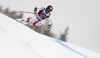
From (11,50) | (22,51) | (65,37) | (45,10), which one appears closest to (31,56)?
(22,51)

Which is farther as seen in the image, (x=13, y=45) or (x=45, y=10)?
(x=45, y=10)

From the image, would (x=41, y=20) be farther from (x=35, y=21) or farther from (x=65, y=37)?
(x=65, y=37)

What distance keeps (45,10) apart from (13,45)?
3.76 metres

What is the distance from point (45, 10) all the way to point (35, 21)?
70 cm

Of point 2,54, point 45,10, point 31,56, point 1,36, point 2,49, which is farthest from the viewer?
point 45,10

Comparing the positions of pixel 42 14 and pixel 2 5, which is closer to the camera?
pixel 42 14

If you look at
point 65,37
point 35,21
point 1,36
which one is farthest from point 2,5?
point 1,36

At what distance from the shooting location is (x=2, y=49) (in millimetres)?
2066

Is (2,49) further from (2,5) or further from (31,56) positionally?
(2,5)

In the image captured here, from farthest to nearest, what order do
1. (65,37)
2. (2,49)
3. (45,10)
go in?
(65,37), (45,10), (2,49)

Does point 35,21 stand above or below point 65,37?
above

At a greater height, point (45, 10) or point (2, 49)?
point (45, 10)

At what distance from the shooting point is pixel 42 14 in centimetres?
611

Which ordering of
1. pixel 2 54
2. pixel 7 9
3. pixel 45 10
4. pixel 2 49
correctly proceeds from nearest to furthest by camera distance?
pixel 2 54
pixel 2 49
pixel 45 10
pixel 7 9
